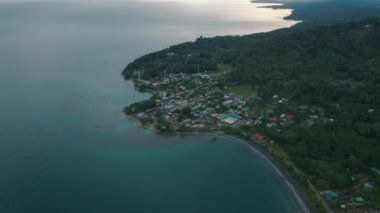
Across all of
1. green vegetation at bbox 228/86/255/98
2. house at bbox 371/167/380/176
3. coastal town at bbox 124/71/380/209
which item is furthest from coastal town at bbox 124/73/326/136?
house at bbox 371/167/380/176

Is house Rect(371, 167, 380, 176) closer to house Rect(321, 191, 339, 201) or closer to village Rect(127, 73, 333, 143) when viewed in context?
house Rect(321, 191, 339, 201)

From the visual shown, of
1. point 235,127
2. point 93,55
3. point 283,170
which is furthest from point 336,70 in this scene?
point 93,55

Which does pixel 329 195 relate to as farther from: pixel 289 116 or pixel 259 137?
pixel 289 116

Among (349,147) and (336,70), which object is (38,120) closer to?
(349,147)

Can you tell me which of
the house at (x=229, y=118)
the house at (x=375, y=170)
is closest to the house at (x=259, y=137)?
the house at (x=229, y=118)

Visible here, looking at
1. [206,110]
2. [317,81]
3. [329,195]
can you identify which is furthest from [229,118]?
[329,195]

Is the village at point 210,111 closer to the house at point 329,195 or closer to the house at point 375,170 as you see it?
the house at point 375,170
